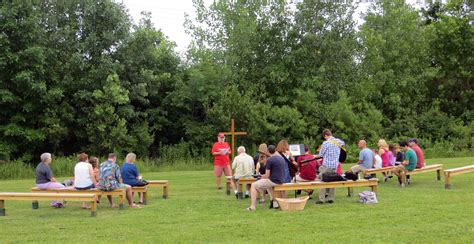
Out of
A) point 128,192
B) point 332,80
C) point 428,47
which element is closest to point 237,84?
point 332,80

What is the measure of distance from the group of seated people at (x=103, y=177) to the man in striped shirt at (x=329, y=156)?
4.17 meters

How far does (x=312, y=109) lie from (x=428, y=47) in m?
11.2

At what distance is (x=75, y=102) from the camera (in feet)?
93.7

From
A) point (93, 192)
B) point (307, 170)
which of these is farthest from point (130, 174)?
point (307, 170)

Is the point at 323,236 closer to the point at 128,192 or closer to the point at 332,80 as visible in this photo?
the point at 128,192

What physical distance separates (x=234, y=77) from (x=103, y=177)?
20905 mm

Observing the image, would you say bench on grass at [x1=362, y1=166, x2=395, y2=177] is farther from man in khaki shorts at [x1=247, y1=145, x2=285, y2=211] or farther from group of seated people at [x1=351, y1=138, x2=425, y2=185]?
man in khaki shorts at [x1=247, y1=145, x2=285, y2=211]

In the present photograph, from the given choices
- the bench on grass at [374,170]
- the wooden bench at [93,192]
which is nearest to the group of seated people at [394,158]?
the bench on grass at [374,170]

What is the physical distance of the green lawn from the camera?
8.01m

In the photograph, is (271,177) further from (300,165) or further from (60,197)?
(60,197)

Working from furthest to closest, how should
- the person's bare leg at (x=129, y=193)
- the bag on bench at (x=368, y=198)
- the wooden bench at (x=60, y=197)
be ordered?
the person's bare leg at (x=129, y=193)
the bag on bench at (x=368, y=198)
the wooden bench at (x=60, y=197)

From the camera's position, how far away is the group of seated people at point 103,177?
1158 cm

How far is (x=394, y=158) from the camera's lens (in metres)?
16.2

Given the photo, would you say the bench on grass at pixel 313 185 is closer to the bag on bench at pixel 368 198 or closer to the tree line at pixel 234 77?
the bag on bench at pixel 368 198
